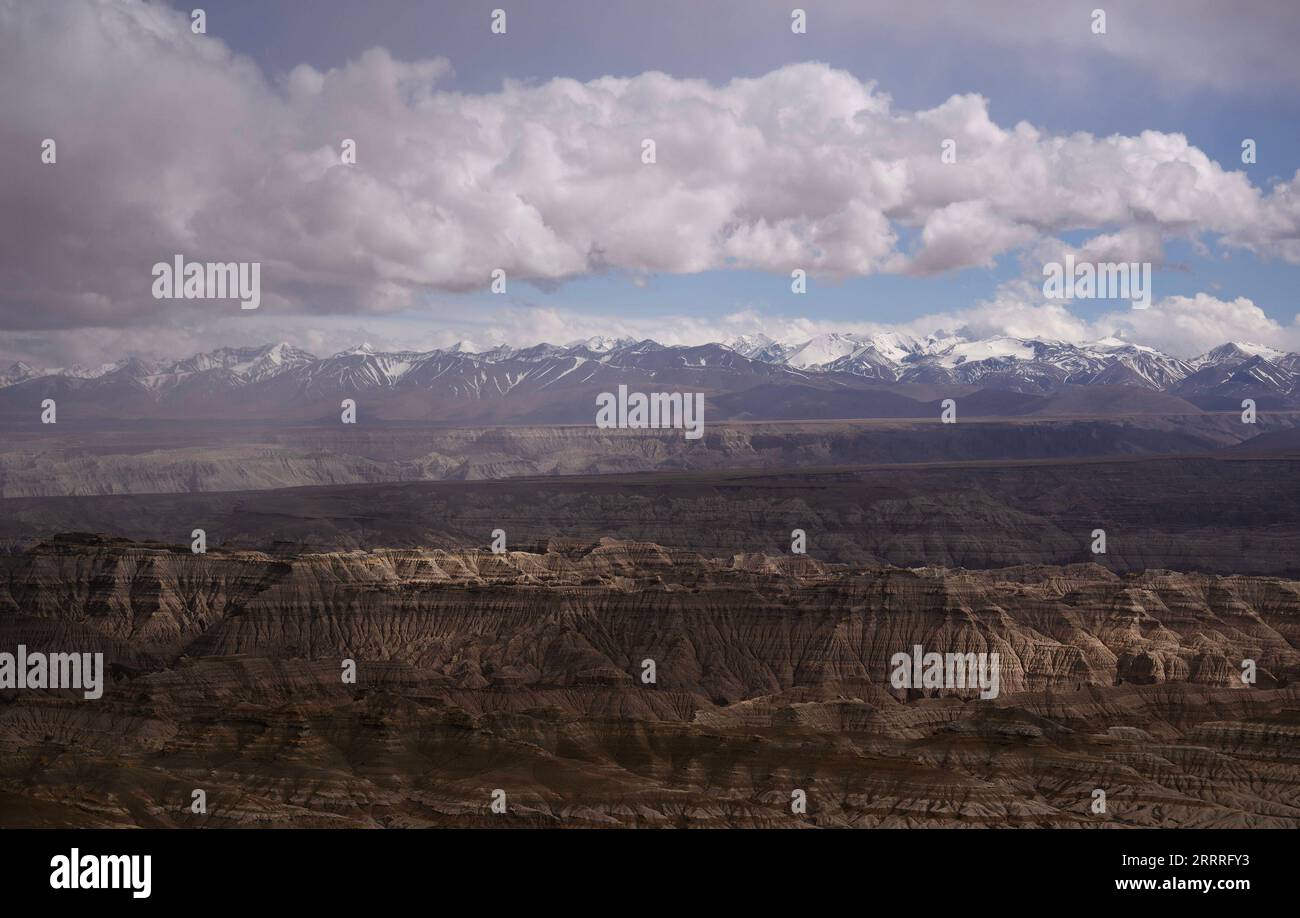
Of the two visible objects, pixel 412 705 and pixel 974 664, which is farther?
pixel 974 664

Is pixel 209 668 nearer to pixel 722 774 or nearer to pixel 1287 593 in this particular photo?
pixel 722 774

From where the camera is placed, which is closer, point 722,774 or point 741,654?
point 722,774

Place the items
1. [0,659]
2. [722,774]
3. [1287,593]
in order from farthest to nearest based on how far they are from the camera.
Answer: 1. [1287,593]
2. [0,659]
3. [722,774]

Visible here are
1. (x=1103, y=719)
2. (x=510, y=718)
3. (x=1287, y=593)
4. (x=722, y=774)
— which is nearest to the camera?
(x=722, y=774)
